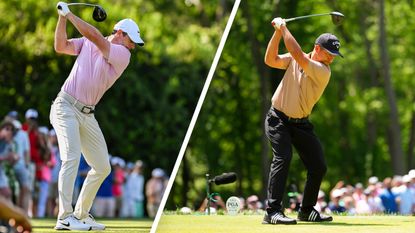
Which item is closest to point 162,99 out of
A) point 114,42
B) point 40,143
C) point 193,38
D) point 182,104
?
point 182,104

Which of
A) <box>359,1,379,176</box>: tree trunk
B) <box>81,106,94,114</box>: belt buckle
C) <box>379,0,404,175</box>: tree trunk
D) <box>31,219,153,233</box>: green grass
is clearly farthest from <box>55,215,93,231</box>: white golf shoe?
<box>359,1,379,176</box>: tree trunk

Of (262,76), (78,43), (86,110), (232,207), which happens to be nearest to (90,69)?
(78,43)

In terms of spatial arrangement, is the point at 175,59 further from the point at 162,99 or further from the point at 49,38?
the point at 49,38

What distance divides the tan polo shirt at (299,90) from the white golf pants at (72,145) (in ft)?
5.55

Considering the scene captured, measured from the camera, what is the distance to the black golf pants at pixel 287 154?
9.76m

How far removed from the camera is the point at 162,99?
35.4 metres

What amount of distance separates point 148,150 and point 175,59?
3.27 meters

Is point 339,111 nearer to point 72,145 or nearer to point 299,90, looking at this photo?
point 72,145

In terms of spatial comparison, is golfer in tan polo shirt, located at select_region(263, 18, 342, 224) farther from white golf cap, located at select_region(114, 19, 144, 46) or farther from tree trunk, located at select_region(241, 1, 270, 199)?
tree trunk, located at select_region(241, 1, 270, 199)

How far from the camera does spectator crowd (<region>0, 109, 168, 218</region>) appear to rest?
56.2 ft

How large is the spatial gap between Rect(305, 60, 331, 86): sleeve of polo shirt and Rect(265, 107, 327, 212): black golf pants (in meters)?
0.40

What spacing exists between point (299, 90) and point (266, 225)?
3.78ft

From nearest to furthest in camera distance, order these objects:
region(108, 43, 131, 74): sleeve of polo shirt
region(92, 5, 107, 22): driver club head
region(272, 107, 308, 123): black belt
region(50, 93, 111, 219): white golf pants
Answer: region(272, 107, 308, 123): black belt
region(50, 93, 111, 219): white golf pants
region(108, 43, 131, 74): sleeve of polo shirt
region(92, 5, 107, 22): driver club head

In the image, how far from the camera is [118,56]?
10234mm
